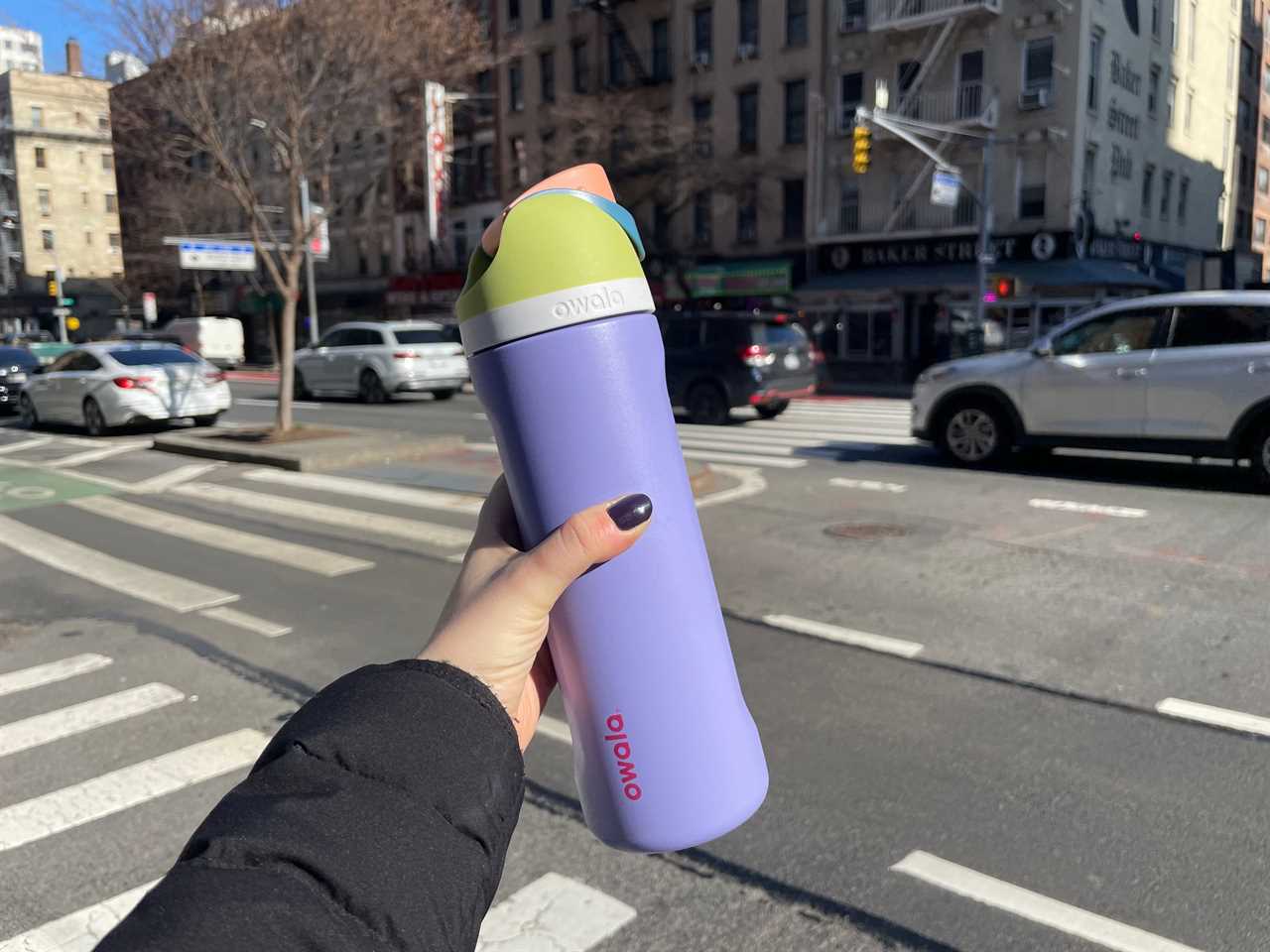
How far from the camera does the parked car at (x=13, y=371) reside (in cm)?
2017

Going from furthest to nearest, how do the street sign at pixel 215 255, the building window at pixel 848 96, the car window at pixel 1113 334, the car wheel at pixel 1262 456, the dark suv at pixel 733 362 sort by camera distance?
the street sign at pixel 215 255
the building window at pixel 848 96
the dark suv at pixel 733 362
the car window at pixel 1113 334
the car wheel at pixel 1262 456

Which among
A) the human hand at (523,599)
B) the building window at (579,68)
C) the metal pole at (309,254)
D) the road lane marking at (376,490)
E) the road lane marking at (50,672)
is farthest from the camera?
the building window at (579,68)

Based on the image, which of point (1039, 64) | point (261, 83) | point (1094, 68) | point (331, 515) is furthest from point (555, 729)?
point (1094, 68)

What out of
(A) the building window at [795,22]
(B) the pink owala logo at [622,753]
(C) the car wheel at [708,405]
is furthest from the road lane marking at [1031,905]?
(A) the building window at [795,22]

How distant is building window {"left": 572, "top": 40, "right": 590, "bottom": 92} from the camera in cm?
3934

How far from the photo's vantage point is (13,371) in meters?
20.6

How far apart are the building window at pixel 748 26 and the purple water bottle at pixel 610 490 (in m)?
36.0

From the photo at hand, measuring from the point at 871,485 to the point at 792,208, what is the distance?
85.3 feet

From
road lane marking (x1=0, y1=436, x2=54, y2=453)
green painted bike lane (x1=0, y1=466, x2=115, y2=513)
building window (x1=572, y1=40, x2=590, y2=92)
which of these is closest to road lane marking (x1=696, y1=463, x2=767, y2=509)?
green painted bike lane (x1=0, y1=466, x2=115, y2=513)

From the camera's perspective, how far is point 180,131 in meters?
15.2

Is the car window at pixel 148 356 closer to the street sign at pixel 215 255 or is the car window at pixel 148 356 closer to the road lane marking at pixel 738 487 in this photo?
the road lane marking at pixel 738 487

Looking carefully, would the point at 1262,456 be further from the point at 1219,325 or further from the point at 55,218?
the point at 55,218

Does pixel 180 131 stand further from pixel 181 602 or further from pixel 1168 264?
pixel 1168 264

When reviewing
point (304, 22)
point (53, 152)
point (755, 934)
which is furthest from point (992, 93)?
point (53, 152)
